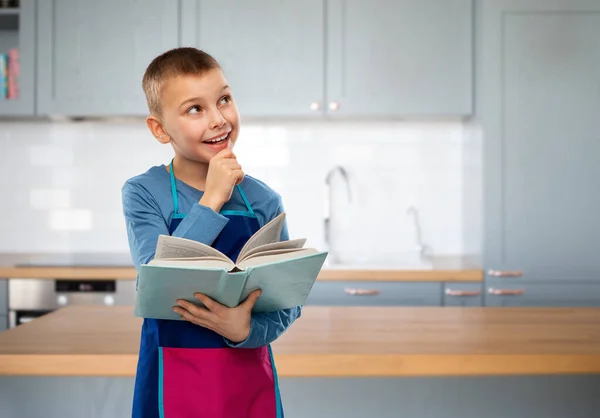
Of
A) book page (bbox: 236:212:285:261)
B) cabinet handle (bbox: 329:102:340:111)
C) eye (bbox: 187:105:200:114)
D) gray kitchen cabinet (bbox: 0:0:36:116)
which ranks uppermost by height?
gray kitchen cabinet (bbox: 0:0:36:116)

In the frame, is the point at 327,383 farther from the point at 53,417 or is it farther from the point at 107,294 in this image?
the point at 107,294

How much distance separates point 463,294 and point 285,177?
114 cm

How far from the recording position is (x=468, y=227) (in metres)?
3.43

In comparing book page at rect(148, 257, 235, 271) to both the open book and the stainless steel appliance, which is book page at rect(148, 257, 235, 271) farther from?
the stainless steel appliance

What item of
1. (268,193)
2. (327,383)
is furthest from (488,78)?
(268,193)

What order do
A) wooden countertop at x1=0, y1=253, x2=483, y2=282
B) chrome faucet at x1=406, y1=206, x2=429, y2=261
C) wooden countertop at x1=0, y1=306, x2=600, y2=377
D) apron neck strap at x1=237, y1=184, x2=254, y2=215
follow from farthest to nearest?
chrome faucet at x1=406, y1=206, x2=429, y2=261 → wooden countertop at x1=0, y1=253, x2=483, y2=282 → wooden countertop at x1=0, y1=306, x2=600, y2=377 → apron neck strap at x1=237, y1=184, x2=254, y2=215

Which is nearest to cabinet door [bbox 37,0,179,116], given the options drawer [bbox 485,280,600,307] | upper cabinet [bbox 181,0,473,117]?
upper cabinet [bbox 181,0,473,117]

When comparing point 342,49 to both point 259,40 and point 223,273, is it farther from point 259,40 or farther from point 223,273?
point 223,273

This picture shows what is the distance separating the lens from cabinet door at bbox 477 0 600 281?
3008 millimetres

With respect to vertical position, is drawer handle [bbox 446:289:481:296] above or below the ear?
below

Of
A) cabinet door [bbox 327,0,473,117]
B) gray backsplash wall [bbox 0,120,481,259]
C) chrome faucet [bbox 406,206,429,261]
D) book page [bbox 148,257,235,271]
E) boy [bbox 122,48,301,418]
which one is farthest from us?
gray backsplash wall [bbox 0,120,481,259]

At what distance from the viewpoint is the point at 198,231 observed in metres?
1.00

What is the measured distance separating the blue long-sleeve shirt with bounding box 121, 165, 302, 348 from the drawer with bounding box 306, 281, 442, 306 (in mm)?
1782

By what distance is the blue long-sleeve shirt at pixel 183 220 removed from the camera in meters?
1.00
